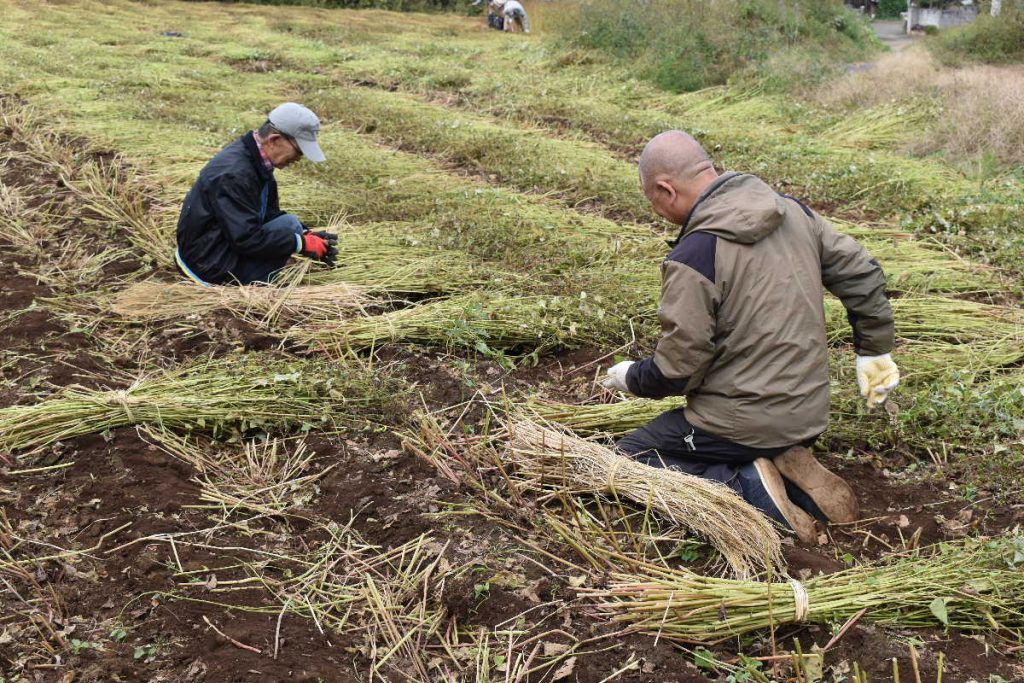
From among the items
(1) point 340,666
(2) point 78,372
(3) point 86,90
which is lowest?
(1) point 340,666

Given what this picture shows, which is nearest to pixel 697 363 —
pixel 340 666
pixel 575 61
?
pixel 340 666

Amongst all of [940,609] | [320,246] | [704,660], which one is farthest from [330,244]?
[940,609]

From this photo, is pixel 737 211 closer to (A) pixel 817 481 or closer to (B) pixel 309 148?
(A) pixel 817 481

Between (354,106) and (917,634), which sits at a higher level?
(354,106)

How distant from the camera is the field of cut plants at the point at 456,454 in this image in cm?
240

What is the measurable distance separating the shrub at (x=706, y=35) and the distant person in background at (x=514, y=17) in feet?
16.0

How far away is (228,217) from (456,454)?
2015 millimetres

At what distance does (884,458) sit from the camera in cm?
329

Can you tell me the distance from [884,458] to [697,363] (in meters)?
1.03

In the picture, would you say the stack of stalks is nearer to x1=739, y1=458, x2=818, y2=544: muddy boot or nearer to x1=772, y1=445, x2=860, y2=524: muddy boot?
x1=739, y1=458, x2=818, y2=544: muddy boot

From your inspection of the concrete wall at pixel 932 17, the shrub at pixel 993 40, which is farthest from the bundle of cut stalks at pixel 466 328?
the concrete wall at pixel 932 17

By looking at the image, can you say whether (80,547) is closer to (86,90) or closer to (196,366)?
(196,366)

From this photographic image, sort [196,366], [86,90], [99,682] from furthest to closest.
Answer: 1. [86,90]
2. [196,366]
3. [99,682]

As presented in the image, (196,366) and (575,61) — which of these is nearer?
(196,366)
